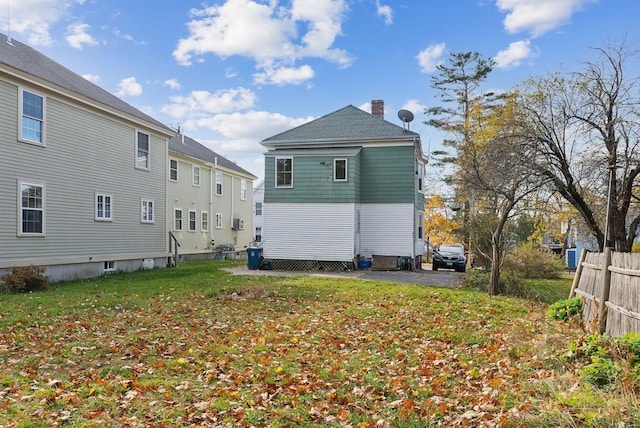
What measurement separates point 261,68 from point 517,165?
12.0 m

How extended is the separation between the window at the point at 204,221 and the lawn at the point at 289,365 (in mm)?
18379

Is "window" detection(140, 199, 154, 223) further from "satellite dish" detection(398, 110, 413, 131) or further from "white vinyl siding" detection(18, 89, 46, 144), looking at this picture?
"satellite dish" detection(398, 110, 413, 131)

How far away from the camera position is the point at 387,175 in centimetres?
2166

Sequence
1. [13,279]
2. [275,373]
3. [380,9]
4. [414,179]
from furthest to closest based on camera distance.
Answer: [414,179] → [380,9] → [13,279] → [275,373]

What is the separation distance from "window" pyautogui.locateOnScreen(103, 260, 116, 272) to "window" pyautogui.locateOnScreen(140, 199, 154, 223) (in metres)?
2.47

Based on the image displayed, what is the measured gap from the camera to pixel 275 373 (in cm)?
562

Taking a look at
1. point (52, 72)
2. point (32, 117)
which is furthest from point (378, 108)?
point (32, 117)

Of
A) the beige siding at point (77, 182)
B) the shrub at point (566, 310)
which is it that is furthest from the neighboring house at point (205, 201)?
the shrub at point (566, 310)

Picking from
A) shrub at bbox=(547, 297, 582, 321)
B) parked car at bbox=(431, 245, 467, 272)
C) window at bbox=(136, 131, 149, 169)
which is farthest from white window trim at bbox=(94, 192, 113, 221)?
parked car at bbox=(431, 245, 467, 272)

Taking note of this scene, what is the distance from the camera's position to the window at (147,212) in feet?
64.8

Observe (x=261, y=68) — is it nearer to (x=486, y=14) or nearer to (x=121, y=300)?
(x=486, y=14)

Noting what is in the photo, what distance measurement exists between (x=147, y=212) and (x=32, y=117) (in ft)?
22.3

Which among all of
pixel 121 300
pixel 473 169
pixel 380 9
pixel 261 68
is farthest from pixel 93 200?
pixel 473 169

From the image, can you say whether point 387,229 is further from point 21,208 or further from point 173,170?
point 21,208
